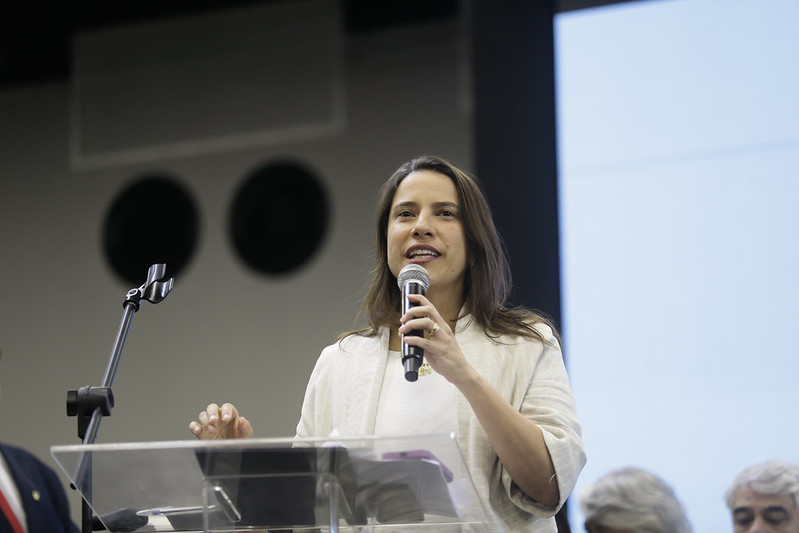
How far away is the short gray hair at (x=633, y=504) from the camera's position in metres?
2.85

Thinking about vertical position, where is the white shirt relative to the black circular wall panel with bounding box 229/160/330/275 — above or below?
below

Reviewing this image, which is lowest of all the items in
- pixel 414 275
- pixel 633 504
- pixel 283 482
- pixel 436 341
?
pixel 633 504

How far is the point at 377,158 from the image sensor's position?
572cm

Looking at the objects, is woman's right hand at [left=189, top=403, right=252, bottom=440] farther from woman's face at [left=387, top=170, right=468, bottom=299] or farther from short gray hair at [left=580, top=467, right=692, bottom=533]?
short gray hair at [left=580, top=467, right=692, bottom=533]

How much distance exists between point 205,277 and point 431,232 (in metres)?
4.05

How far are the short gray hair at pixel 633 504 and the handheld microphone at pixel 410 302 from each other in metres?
1.25

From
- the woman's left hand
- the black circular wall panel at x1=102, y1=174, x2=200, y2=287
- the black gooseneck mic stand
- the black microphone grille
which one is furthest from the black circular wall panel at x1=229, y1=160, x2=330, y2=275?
the woman's left hand

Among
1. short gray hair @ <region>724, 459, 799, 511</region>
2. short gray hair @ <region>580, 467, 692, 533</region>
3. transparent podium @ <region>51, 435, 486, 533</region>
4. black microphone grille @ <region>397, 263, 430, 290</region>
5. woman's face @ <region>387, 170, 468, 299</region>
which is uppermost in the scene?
woman's face @ <region>387, 170, 468, 299</region>

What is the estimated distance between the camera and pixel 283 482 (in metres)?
1.52

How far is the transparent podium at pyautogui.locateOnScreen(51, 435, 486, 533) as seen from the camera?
57.9 inches

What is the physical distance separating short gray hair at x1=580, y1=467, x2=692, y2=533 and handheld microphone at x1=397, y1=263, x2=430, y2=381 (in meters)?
1.25

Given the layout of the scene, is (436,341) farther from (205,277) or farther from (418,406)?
(205,277)

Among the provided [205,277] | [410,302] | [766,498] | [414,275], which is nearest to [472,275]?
[414,275]

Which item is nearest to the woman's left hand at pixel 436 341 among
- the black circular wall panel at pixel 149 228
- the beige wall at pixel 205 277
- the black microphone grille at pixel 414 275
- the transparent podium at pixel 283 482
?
the black microphone grille at pixel 414 275
